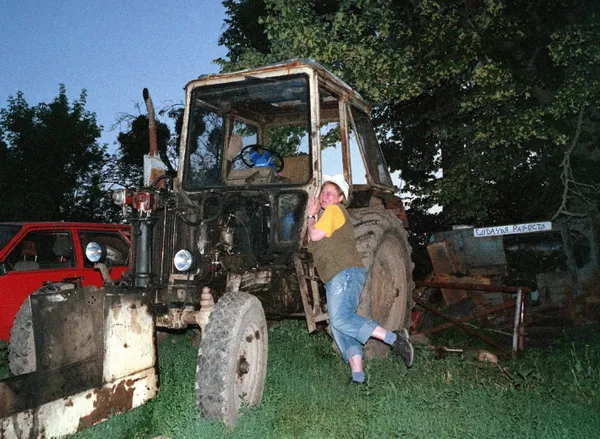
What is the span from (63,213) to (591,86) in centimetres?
1702

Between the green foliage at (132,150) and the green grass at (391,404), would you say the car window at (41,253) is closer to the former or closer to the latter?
the green grass at (391,404)

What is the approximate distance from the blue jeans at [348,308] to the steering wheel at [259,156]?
1480 millimetres

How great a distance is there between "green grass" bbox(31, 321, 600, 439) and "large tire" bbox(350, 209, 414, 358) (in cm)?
50

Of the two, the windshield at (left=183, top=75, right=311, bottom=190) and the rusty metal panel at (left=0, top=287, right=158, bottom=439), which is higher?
the windshield at (left=183, top=75, right=311, bottom=190)

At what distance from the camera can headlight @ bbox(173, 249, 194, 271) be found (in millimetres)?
3756

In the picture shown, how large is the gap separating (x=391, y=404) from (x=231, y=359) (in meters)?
1.25

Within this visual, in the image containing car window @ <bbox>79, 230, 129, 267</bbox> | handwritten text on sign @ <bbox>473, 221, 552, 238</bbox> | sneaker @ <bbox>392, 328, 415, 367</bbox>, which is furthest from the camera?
car window @ <bbox>79, 230, 129, 267</bbox>

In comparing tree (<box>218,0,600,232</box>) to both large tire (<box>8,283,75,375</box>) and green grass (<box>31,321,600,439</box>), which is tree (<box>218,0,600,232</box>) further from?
large tire (<box>8,283,75,375</box>)

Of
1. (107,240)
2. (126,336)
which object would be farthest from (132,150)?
(126,336)

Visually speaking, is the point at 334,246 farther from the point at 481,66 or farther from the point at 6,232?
the point at 481,66

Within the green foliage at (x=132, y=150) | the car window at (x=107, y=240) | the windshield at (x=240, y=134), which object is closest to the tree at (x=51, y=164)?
the green foliage at (x=132, y=150)

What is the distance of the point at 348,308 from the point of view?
418 cm

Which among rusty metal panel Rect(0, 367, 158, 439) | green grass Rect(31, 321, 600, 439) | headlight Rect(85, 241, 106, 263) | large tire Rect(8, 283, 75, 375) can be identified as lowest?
green grass Rect(31, 321, 600, 439)

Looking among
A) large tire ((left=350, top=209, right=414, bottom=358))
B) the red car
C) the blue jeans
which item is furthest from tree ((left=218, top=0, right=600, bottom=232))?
the blue jeans
